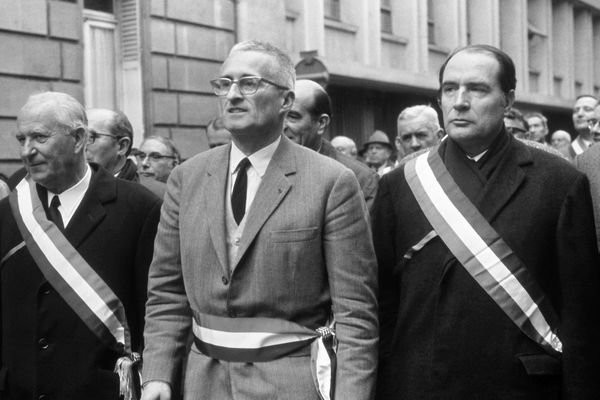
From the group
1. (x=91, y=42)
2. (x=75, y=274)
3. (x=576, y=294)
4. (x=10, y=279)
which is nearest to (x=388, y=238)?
(x=576, y=294)

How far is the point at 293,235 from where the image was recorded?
12.6 ft

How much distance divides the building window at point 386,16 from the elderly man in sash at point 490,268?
17.5 metres

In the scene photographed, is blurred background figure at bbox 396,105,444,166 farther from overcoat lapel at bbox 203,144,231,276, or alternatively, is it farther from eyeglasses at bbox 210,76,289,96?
eyeglasses at bbox 210,76,289,96

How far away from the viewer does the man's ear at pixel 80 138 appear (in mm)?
4910

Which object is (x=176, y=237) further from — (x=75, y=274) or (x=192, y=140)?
(x=192, y=140)

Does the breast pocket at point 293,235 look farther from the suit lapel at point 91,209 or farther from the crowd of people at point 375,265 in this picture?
the suit lapel at point 91,209

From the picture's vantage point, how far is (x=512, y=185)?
159 inches

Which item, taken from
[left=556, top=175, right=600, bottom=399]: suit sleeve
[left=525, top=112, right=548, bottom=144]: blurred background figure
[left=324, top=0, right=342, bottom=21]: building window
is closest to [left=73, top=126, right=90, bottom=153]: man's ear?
[left=556, top=175, right=600, bottom=399]: suit sleeve

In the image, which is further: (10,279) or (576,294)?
(10,279)

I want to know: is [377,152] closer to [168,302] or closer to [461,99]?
[461,99]

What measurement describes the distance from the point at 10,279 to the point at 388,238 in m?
1.71

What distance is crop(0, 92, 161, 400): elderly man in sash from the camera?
4.64 metres

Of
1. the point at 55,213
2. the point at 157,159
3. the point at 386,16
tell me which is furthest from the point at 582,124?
the point at 386,16

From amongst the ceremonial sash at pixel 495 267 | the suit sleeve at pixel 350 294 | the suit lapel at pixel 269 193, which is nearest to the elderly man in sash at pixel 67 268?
the suit lapel at pixel 269 193
